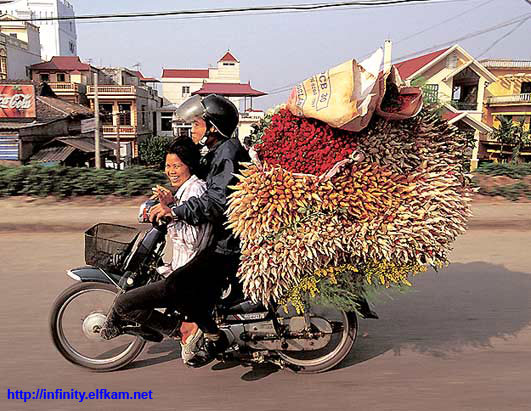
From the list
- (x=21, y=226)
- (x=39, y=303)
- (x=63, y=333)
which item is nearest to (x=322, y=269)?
(x=63, y=333)

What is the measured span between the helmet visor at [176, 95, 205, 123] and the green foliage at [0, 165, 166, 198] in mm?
6281

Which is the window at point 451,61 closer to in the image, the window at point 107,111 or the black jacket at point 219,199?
the window at point 107,111

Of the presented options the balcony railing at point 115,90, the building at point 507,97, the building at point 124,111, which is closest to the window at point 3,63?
the building at point 124,111

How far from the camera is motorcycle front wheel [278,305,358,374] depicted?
322 cm

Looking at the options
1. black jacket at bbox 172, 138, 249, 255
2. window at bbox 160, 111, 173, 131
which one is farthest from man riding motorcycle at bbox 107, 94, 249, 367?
window at bbox 160, 111, 173, 131

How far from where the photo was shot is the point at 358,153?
2717 mm

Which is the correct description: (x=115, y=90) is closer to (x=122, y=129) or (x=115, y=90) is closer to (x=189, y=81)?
(x=122, y=129)

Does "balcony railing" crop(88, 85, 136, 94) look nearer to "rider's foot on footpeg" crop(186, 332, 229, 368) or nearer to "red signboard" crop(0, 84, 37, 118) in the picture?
"red signboard" crop(0, 84, 37, 118)

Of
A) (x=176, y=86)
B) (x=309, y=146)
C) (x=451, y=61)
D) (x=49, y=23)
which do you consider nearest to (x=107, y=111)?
(x=176, y=86)

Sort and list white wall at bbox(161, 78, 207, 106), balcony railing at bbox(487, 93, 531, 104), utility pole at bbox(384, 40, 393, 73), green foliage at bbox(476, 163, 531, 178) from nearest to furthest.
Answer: utility pole at bbox(384, 40, 393, 73) → green foliage at bbox(476, 163, 531, 178) → balcony railing at bbox(487, 93, 531, 104) → white wall at bbox(161, 78, 207, 106)

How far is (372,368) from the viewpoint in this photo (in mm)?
3318

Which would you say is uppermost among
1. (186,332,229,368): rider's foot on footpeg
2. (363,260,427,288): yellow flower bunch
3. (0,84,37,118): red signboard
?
(0,84,37,118): red signboard

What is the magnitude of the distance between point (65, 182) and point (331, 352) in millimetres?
6934

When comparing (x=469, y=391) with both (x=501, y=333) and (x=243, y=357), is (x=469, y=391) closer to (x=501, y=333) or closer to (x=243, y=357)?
(x=501, y=333)
